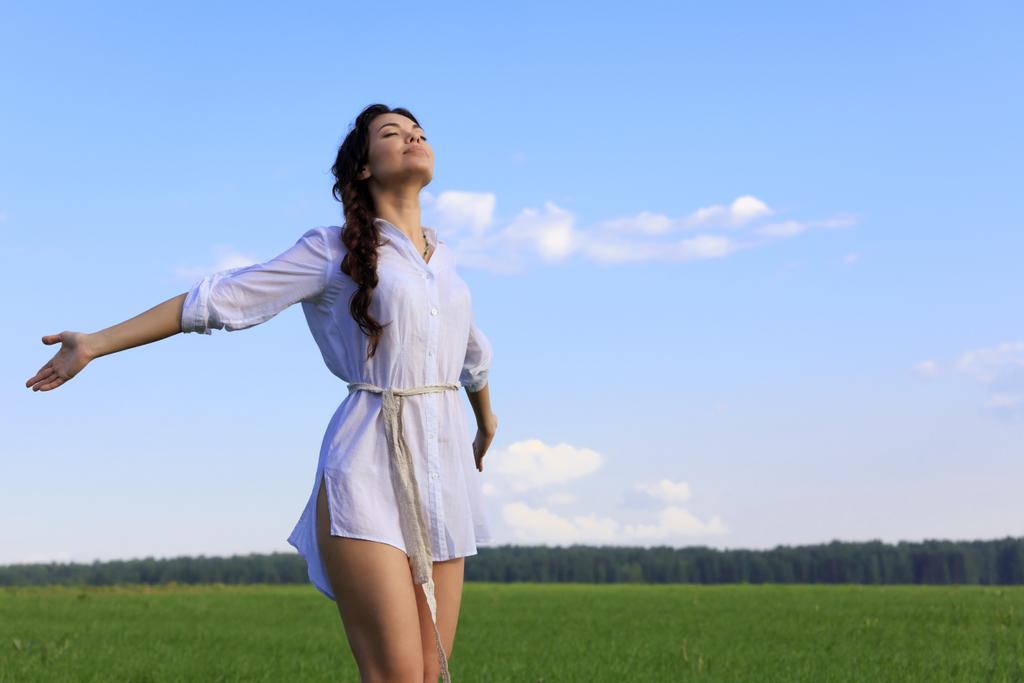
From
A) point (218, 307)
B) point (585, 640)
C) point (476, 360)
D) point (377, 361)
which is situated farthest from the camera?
point (585, 640)

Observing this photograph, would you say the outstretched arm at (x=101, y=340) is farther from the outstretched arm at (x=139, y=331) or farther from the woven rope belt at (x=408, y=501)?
the woven rope belt at (x=408, y=501)

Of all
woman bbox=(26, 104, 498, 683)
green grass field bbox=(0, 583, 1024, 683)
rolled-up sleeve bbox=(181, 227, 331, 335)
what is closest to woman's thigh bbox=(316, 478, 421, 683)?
woman bbox=(26, 104, 498, 683)

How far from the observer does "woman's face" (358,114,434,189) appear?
457 centimetres

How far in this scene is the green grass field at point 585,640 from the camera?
1061 centimetres

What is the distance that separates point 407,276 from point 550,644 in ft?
33.8

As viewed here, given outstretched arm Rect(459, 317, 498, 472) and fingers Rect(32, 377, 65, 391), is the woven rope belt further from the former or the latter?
fingers Rect(32, 377, 65, 391)

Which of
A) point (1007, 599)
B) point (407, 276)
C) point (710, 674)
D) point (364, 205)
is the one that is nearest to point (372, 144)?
point (364, 205)

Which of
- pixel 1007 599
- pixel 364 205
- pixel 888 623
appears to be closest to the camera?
pixel 364 205

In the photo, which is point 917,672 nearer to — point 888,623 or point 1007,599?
point 888,623

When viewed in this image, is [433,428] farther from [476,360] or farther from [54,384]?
[54,384]

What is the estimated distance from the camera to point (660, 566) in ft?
253

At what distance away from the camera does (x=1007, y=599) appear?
21.1 m

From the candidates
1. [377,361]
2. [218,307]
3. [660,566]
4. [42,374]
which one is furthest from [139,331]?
[660,566]

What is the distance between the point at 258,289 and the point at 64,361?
2.58 ft
